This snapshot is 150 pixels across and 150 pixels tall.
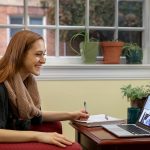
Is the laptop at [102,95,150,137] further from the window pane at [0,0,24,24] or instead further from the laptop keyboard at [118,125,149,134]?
the window pane at [0,0,24,24]

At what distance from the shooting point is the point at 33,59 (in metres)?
2.02

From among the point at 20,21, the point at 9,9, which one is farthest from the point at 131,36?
the point at 9,9

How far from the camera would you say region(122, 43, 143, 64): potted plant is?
3.24 meters

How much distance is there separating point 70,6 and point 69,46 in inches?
13.2

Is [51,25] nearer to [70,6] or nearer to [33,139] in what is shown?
[70,6]

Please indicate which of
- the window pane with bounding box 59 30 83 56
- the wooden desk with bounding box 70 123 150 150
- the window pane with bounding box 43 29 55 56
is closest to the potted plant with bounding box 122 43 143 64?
the window pane with bounding box 59 30 83 56

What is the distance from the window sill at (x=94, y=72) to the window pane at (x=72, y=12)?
0.43m

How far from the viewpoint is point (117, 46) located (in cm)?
320

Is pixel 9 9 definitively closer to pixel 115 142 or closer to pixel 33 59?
pixel 33 59

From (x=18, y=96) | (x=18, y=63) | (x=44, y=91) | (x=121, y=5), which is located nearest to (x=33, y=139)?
(x=18, y=96)

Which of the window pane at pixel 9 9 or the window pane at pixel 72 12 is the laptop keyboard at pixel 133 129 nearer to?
the window pane at pixel 72 12

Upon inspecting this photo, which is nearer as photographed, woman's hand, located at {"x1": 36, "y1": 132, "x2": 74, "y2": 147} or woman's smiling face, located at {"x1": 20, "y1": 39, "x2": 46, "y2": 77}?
woman's hand, located at {"x1": 36, "y1": 132, "x2": 74, "y2": 147}

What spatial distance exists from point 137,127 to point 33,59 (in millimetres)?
653

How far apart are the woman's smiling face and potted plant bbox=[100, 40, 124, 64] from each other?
120 cm
